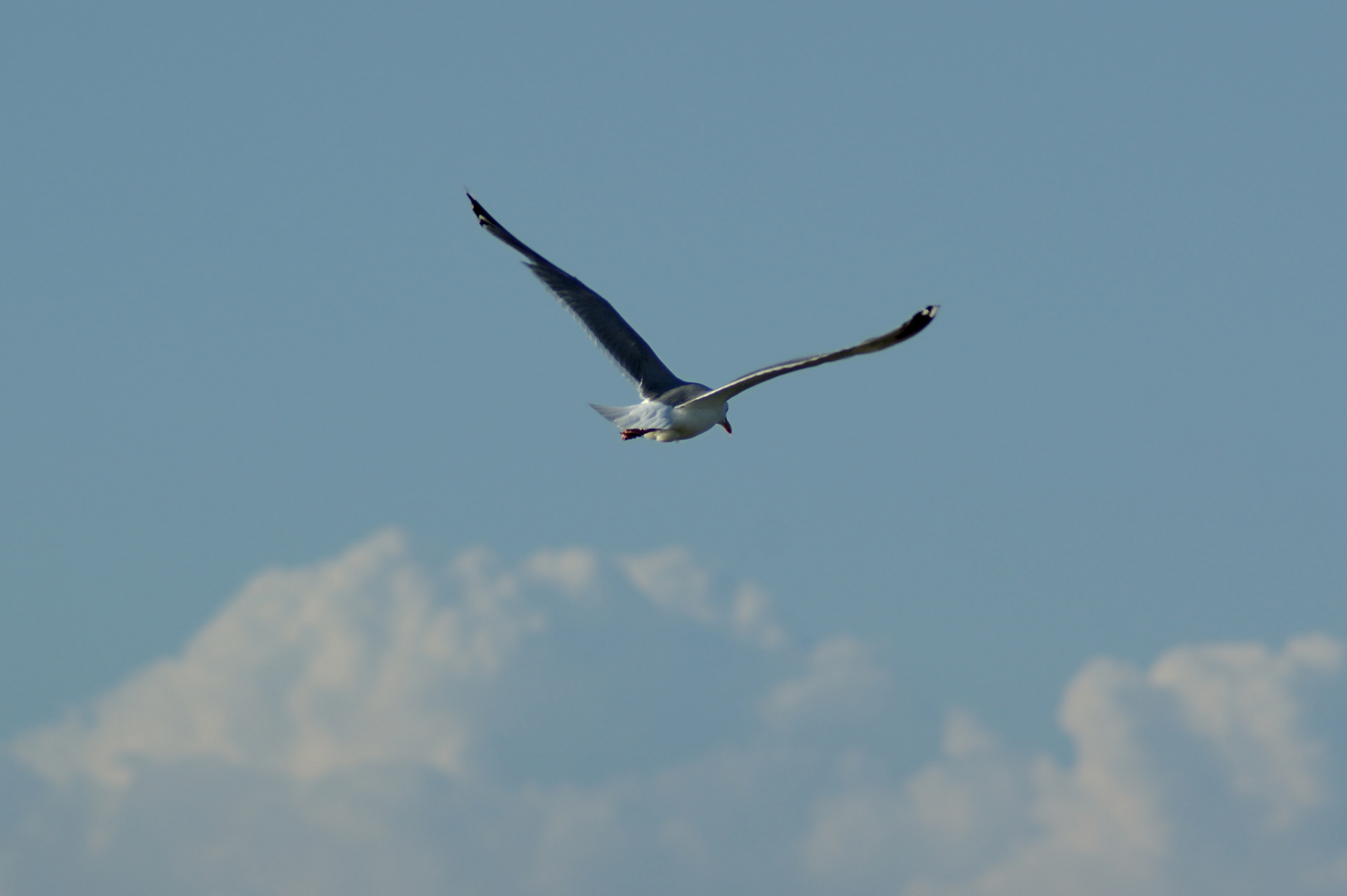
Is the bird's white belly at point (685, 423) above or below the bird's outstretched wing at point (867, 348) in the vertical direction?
above

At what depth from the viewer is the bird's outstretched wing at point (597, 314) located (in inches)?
1266

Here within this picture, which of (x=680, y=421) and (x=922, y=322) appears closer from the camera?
(x=922, y=322)

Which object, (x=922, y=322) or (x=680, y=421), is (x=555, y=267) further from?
(x=922, y=322)

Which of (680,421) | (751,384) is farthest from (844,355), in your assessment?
(680,421)

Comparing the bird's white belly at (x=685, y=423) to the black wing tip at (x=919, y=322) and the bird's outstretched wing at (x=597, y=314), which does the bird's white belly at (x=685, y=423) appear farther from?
the black wing tip at (x=919, y=322)

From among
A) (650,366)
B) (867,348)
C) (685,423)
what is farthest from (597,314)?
(867,348)

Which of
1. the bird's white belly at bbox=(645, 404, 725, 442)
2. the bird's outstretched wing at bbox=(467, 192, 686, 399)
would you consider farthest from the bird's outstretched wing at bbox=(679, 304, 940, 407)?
the bird's outstretched wing at bbox=(467, 192, 686, 399)

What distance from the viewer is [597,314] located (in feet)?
108

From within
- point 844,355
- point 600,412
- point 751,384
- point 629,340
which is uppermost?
point 629,340

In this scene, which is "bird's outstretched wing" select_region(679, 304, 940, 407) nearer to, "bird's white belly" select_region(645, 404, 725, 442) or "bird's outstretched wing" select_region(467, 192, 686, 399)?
"bird's white belly" select_region(645, 404, 725, 442)

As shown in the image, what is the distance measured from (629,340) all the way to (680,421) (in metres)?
4.81

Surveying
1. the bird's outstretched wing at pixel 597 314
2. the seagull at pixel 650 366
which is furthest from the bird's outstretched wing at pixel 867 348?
the bird's outstretched wing at pixel 597 314

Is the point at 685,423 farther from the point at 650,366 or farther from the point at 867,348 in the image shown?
the point at 867,348

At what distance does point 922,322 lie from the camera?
71.3 ft
